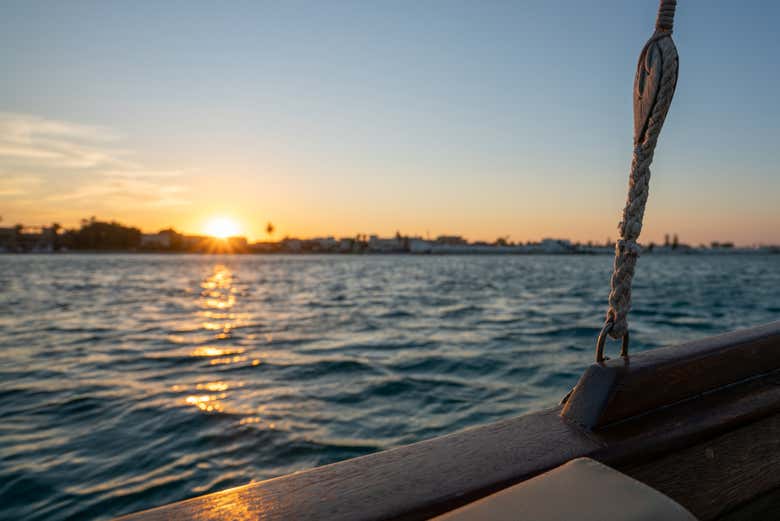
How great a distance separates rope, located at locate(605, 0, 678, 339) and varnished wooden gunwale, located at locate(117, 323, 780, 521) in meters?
0.18

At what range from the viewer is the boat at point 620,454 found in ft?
2.61

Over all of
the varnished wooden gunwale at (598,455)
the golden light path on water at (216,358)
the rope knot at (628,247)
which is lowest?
the golden light path on water at (216,358)

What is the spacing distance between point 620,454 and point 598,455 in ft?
0.19

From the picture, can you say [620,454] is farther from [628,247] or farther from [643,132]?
[643,132]

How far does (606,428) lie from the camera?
1211 mm

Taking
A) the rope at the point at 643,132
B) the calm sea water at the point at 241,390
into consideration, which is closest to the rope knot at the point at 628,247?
the rope at the point at 643,132

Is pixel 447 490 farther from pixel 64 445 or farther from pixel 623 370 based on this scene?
pixel 64 445

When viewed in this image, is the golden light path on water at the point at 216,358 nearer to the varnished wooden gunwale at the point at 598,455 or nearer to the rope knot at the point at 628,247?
the varnished wooden gunwale at the point at 598,455

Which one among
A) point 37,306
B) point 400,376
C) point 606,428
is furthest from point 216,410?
point 37,306

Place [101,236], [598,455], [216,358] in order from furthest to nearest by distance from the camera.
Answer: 1. [101,236]
2. [216,358]
3. [598,455]

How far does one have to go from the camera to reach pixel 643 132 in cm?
129

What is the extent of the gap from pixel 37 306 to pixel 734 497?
16714mm

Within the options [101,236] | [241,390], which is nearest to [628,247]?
[241,390]

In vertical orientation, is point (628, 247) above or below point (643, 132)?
below
